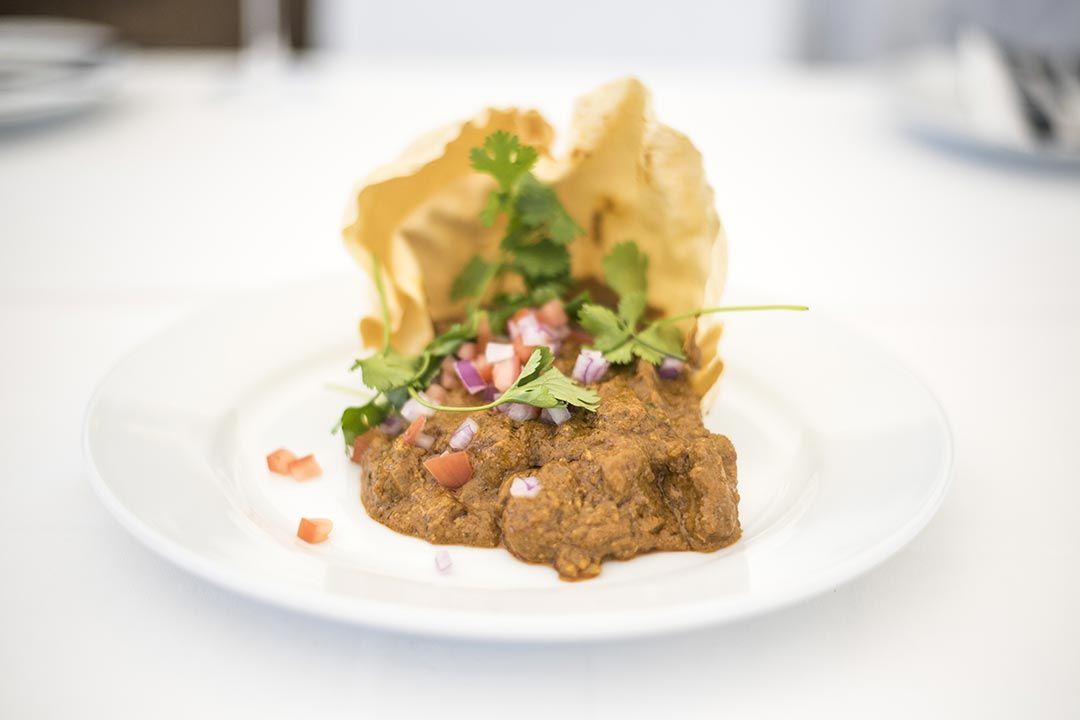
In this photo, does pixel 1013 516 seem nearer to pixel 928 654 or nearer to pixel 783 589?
pixel 928 654

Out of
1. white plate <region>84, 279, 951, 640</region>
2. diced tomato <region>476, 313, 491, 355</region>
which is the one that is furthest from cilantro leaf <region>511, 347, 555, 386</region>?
white plate <region>84, 279, 951, 640</region>

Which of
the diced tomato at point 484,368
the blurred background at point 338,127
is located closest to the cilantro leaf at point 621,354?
the diced tomato at point 484,368

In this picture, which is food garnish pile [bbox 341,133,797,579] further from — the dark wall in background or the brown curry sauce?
the dark wall in background

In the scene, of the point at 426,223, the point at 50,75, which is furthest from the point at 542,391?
the point at 50,75

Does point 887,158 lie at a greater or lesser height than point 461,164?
lesser

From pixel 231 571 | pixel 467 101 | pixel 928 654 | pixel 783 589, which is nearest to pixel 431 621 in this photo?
pixel 231 571

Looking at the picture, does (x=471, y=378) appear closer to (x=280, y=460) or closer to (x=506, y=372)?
(x=506, y=372)
